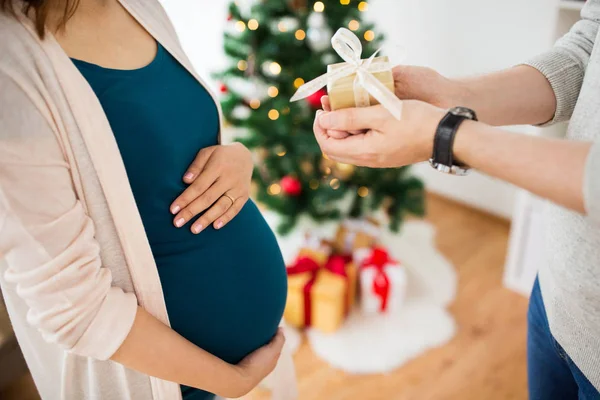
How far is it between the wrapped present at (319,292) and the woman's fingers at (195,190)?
1159 millimetres

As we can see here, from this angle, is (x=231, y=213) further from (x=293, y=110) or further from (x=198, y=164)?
(x=293, y=110)

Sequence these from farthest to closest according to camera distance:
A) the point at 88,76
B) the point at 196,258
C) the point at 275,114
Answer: the point at 275,114 < the point at 196,258 < the point at 88,76

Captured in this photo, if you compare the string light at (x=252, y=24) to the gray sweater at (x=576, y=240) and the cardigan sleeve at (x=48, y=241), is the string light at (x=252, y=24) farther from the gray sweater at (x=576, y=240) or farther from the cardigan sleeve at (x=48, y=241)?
the cardigan sleeve at (x=48, y=241)

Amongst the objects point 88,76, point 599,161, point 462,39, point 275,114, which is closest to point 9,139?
point 88,76

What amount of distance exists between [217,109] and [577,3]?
5.03 feet

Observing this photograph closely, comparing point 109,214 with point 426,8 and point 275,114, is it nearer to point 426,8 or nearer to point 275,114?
point 275,114

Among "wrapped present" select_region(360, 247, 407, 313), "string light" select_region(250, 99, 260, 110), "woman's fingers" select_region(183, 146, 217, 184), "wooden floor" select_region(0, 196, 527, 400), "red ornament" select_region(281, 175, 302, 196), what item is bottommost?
"wooden floor" select_region(0, 196, 527, 400)

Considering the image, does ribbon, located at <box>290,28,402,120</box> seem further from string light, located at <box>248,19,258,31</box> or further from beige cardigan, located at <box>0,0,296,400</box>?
string light, located at <box>248,19,258,31</box>

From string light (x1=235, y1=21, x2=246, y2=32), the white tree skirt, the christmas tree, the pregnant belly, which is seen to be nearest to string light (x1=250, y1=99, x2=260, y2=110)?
the christmas tree

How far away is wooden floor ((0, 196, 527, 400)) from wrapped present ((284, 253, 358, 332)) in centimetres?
13

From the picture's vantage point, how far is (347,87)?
81 cm

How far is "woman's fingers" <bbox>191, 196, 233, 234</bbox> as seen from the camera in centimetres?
89

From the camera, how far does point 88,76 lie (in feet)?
2.53

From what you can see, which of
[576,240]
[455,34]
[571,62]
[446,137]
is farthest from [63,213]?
[455,34]
